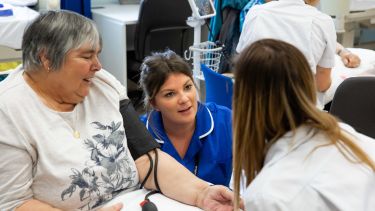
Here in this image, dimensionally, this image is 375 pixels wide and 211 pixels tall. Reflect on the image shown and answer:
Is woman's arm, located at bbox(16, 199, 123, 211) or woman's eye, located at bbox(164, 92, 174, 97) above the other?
woman's eye, located at bbox(164, 92, 174, 97)

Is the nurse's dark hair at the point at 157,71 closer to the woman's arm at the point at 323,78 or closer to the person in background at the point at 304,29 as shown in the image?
the person in background at the point at 304,29

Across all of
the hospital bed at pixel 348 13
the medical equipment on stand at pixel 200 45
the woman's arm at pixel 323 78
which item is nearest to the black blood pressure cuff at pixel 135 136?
the woman's arm at pixel 323 78

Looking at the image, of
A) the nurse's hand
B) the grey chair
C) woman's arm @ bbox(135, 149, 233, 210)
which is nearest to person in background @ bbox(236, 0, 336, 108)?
the grey chair

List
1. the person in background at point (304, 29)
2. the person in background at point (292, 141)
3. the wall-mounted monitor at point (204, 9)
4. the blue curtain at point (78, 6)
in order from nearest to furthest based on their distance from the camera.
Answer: the person in background at point (292, 141)
the person in background at point (304, 29)
the wall-mounted monitor at point (204, 9)
the blue curtain at point (78, 6)

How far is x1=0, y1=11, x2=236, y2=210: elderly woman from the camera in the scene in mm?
1263

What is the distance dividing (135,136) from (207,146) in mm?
321

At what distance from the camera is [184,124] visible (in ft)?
5.64

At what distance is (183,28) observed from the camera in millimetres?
3402

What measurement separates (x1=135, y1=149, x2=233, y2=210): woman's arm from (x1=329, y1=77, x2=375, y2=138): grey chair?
0.67 meters

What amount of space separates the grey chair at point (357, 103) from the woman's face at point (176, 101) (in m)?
0.59

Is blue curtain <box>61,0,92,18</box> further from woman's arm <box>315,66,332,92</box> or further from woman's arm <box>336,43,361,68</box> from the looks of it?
woman's arm <box>315,66,332,92</box>

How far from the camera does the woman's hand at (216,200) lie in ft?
4.49

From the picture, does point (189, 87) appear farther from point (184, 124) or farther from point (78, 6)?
point (78, 6)

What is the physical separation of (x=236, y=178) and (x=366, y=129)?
102 cm
